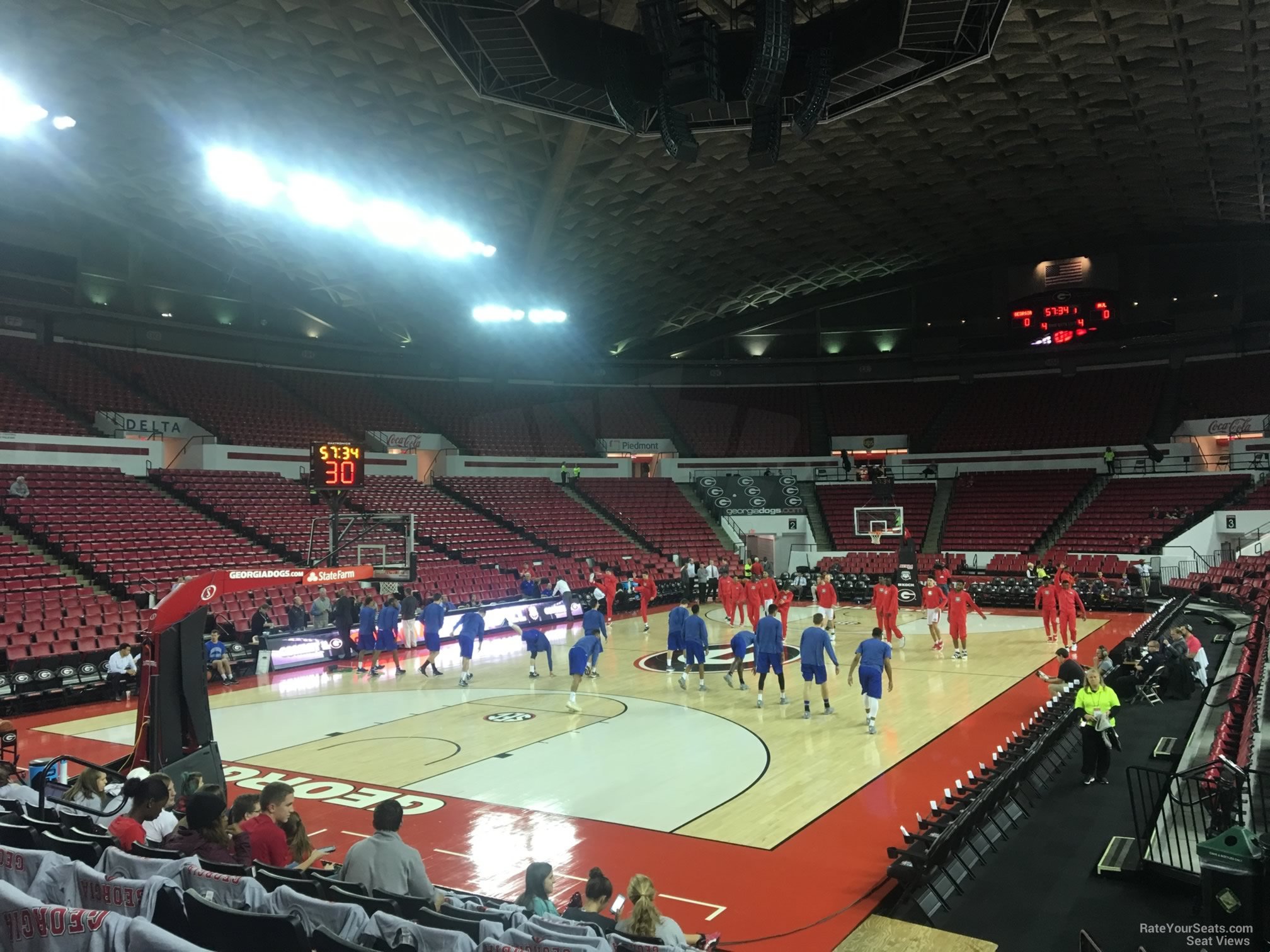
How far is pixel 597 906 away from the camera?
5.38m

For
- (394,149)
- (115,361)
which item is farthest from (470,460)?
(394,149)

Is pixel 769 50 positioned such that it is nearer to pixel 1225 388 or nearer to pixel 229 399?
pixel 229 399

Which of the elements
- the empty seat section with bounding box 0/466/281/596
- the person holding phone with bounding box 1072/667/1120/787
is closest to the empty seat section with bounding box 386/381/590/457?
the empty seat section with bounding box 0/466/281/596

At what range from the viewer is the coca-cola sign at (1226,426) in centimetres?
3284

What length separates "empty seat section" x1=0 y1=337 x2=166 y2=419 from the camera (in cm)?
2628

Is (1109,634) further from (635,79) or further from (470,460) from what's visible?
(470,460)

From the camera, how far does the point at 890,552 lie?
3403 centimetres

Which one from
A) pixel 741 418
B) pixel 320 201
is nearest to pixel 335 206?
pixel 320 201

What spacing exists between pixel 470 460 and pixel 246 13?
66.2ft

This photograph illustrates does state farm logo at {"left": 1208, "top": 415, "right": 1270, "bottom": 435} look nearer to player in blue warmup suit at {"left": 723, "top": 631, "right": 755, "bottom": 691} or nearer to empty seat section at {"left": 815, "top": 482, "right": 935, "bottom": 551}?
empty seat section at {"left": 815, "top": 482, "right": 935, "bottom": 551}

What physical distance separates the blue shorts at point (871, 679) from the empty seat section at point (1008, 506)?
2287cm

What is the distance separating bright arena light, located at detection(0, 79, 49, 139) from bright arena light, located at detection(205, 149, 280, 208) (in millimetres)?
3339

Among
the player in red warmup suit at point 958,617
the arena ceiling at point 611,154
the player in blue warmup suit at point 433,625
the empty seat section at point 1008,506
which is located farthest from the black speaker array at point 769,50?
the empty seat section at point 1008,506

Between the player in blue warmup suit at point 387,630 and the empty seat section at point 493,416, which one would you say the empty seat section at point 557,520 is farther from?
the player in blue warmup suit at point 387,630
